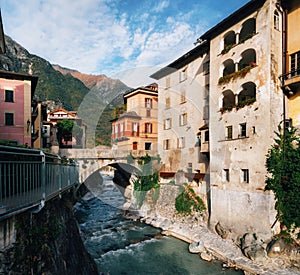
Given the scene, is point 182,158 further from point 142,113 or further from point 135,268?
point 135,268

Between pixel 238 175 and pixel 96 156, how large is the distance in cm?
1532

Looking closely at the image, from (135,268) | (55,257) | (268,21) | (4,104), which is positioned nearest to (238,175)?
(135,268)

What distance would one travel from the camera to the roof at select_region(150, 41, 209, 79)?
73.7 ft

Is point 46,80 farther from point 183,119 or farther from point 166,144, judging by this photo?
point 183,119

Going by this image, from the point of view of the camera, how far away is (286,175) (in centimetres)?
1443

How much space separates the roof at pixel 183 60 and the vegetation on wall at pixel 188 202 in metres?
13.2

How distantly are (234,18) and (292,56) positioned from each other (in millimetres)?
5145

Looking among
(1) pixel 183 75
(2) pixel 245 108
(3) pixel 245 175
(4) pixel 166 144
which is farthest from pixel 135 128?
(3) pixel 245 175

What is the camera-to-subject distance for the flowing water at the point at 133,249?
14.1 metres

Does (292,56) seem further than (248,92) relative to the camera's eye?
No

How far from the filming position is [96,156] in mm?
25984

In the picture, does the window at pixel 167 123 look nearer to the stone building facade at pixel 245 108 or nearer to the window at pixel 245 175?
the stone building facade at pixel 245 108

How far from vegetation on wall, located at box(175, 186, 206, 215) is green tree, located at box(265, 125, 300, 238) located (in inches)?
297

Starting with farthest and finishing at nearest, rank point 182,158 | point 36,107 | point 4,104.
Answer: point 36,107
point 182,158
point 4,104
